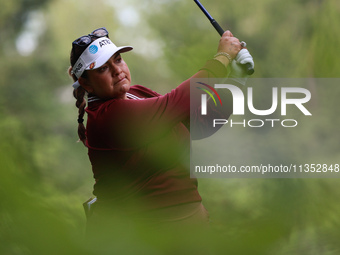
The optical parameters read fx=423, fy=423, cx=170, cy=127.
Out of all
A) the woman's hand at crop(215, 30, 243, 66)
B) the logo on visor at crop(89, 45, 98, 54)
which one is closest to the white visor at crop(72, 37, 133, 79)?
the logo on visor at crop(89, 45, 98, 54)

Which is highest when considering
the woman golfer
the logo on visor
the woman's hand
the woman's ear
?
the logo on visor

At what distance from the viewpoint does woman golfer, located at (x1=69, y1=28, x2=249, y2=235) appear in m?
0.66

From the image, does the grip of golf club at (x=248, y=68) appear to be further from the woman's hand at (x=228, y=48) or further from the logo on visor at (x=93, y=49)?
the logo on visor at (x=93, y=49)

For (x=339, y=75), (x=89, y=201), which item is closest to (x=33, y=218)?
(x=339, y=75)

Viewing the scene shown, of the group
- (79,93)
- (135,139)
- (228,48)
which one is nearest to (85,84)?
(79,93)

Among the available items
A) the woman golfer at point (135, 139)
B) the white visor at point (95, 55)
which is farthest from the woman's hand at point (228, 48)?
the white visor at point (95, 55)

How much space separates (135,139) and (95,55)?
6.3 inches

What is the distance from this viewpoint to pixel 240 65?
2.34 ft

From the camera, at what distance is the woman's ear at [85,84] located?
73 cm

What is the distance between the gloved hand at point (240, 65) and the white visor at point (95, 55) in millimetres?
186

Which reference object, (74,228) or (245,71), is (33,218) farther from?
(245,71)

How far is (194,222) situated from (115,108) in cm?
23

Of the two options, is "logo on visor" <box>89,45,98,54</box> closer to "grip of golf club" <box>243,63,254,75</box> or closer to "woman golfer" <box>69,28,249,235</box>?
"woman golfer" <box>69,28,249,235</box>

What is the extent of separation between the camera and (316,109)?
0.74 m
